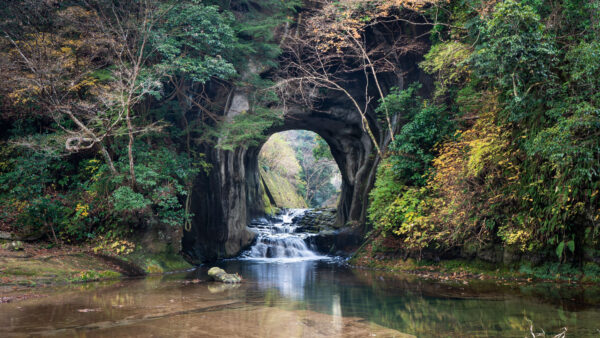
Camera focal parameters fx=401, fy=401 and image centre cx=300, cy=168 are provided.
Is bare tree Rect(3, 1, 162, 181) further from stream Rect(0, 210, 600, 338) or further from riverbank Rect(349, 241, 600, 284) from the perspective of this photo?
riverbank Rect(349, 241, 600, 284)

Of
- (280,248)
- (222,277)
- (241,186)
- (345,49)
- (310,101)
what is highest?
(345,49)

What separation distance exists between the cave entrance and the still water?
2210 centimetres

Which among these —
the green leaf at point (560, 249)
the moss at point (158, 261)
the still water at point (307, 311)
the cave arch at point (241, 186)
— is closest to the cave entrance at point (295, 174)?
the cave arch at point (241, 186)

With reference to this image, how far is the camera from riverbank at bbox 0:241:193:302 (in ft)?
30.3

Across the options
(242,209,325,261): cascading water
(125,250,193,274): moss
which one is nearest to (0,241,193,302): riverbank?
(125,250,193,274): moss

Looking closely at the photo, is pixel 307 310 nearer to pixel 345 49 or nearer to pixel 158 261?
pixel 158 261

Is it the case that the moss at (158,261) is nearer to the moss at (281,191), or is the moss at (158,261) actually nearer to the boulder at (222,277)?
the boulder at (222,277)

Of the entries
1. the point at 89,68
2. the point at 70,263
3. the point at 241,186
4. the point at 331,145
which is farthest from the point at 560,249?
the point at 331,145

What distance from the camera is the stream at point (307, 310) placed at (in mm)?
5020

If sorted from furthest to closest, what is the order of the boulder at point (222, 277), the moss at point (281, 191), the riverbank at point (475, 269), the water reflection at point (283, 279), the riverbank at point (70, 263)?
1. the moss at point (281, 191)
2. the boulder at point (222, 277)
3. the riverbank at point (70, 263)
4. the water reflection at point (283, 279)
5. the riverbank at point (475, 269)

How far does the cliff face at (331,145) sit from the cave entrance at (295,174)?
9607 millimetres

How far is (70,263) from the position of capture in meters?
10.6

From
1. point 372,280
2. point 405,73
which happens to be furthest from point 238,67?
point 372,280

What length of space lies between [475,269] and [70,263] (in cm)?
1064
